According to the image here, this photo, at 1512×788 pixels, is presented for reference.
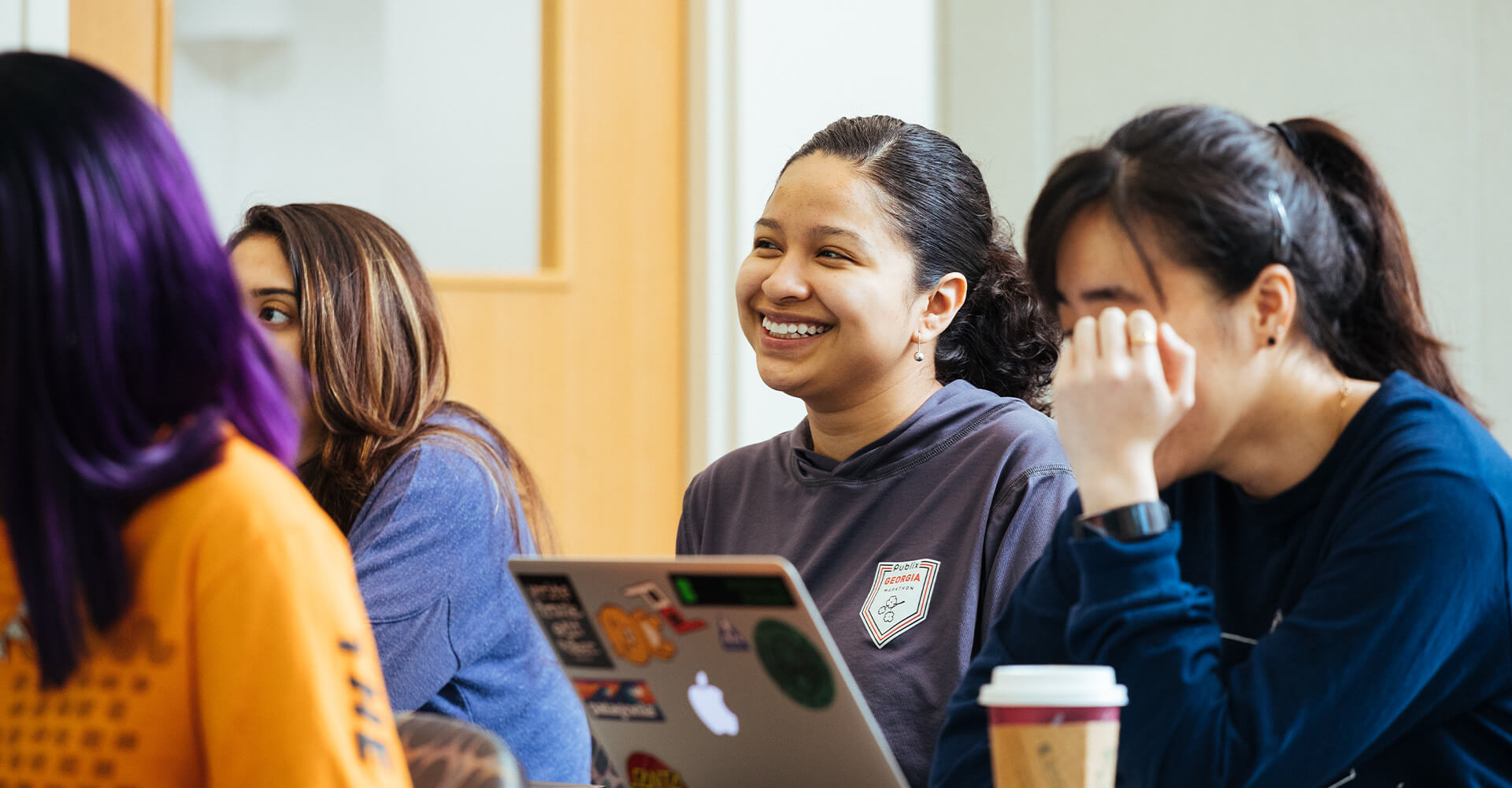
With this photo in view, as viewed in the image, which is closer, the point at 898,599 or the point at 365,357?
the point at 898,599

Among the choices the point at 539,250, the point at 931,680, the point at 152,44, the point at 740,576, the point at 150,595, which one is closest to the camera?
the point at 150,595

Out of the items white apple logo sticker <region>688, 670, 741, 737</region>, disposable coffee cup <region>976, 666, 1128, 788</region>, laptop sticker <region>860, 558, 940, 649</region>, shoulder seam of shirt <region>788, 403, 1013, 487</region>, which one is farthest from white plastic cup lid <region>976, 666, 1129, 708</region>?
shoulder seam of shirt <region>788, 403, 1013, 487</region>

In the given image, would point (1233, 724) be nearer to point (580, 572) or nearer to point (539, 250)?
point (580, 572)

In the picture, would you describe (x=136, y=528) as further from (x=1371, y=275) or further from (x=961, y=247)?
(x=961, y=247)

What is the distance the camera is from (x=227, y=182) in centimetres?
253

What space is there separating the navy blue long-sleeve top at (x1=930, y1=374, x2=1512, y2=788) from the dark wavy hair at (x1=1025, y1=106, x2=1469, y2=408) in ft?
0.30

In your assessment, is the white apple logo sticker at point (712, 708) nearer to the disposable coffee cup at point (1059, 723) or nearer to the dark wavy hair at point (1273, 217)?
the disposable coffee cup at point (1059, 723)

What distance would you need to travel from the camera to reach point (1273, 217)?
3.43 feet

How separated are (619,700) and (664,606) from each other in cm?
13

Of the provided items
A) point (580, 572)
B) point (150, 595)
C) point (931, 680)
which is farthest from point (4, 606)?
point (931, 680)

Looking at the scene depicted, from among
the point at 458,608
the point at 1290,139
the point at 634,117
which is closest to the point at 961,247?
the point at 1290,139

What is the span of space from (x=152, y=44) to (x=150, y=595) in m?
2.04

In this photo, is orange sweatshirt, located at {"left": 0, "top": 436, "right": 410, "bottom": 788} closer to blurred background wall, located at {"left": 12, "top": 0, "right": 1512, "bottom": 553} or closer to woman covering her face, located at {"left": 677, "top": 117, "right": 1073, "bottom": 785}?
woman covering her face, located at {"left": 677, "top": 117, "right": 1073, "bottom": 785}

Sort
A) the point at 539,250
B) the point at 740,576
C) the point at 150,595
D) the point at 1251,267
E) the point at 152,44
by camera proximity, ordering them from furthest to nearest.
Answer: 1. the point at 539,250
2. the point at 152,44
3. the point at 1251,267
4. the point at 740,576
5. the point at 150,595
